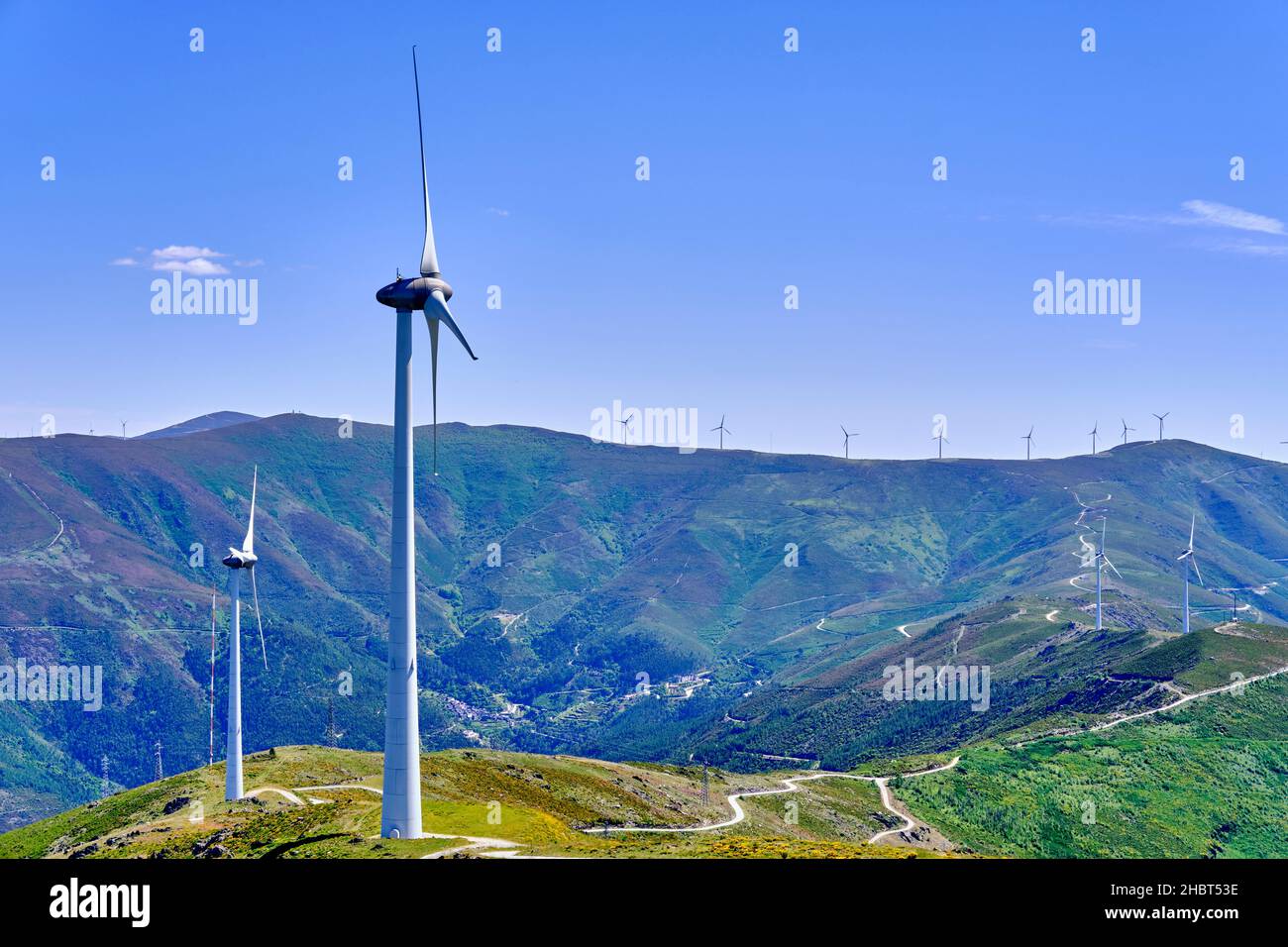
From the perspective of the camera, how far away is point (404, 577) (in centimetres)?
9094

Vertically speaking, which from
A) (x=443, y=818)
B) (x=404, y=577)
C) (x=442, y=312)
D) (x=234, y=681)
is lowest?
(x=443, y=818)

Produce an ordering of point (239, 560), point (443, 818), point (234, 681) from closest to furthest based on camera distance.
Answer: point (443, 818) → point (234, 681) → point (239, 560)

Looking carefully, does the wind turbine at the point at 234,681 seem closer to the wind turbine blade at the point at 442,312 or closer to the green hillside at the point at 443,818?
the green hillside at the point at 443,818

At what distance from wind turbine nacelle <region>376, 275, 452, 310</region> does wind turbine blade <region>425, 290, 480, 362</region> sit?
0.51m

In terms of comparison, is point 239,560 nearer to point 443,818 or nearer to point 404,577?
point 443,818

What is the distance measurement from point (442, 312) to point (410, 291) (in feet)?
9.94

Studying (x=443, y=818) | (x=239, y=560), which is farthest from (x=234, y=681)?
(x=443, y=818)

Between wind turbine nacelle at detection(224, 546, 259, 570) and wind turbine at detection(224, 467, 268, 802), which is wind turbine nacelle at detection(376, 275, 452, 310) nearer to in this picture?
wind turbine at detection(224, 467, 268, 802)

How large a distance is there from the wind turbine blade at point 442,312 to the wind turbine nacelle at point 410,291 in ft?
1.69

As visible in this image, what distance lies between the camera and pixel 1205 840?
19800cm
